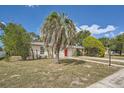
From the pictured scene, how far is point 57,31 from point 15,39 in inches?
249

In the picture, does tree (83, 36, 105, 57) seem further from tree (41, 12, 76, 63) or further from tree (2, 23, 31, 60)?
tree (41, 12, 76, 63)

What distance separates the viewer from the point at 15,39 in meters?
18.4

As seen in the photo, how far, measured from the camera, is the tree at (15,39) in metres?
18.5

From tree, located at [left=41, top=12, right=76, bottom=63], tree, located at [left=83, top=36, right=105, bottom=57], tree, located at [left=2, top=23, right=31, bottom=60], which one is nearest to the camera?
tree, located at [left=41, top=12, right=76, bottom=63]

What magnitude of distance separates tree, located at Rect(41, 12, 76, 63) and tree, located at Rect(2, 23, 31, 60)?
5.21 metres

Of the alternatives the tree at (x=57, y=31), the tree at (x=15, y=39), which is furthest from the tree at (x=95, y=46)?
the tree at (x=57, y=31)

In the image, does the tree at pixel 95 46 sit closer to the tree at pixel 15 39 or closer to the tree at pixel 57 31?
the tree at pixel 15 39

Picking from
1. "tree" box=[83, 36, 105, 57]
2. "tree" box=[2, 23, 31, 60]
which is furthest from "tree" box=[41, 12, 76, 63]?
"tree" box=[83, 36, 105, 57]

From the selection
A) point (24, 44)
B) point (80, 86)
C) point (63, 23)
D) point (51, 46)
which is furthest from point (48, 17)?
point (80, 86)

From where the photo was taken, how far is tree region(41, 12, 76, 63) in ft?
44.4

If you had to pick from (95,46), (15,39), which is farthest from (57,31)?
(95,46)
